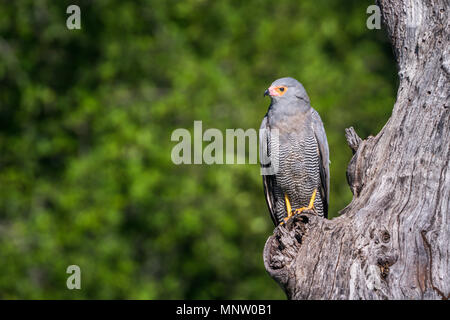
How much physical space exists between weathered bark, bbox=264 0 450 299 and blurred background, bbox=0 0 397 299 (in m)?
5.49

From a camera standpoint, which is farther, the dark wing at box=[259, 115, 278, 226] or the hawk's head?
the dark wing at box=[259, 115, 278, 226]

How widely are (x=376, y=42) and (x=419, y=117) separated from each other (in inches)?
382

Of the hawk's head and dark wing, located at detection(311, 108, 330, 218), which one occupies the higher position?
the hawk's head

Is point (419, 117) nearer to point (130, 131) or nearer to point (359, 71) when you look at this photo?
point (130, 131)

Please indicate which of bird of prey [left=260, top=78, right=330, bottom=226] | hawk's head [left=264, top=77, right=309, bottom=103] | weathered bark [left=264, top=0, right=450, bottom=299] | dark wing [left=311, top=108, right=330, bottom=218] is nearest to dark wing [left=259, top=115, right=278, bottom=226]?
bird of prey [left=260, top=78, right=330, bottom=226]

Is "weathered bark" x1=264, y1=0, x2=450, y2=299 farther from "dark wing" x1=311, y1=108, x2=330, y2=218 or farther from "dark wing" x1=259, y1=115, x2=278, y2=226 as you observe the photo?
"dark wing" x1=259, y1=115, x2=278, y2=226

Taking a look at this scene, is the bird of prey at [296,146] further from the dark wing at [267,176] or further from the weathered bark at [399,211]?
the weathered bark at [399,211]

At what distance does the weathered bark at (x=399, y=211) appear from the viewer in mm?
3676

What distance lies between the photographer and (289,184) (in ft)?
20.1

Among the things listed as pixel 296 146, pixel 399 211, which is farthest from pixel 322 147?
pixel 399 211

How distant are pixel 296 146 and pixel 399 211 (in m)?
2.12

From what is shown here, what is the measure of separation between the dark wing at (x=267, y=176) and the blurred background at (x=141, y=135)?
334cm

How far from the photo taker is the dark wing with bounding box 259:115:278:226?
6.10 m

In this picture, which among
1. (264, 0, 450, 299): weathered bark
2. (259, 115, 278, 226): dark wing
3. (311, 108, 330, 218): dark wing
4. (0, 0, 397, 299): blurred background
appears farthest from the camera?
(0, 0, 397, 299): blurred background
